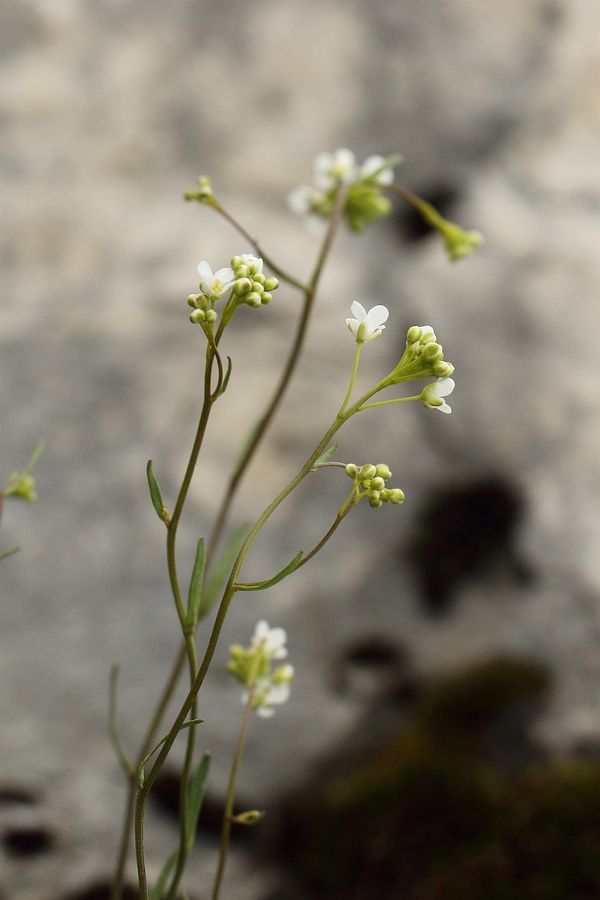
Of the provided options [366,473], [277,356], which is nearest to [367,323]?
[366,473]

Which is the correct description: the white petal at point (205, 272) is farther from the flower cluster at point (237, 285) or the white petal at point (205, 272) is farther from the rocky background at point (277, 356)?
the rocky background at point (277, 356)

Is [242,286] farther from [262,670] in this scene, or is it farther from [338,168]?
[338,168]

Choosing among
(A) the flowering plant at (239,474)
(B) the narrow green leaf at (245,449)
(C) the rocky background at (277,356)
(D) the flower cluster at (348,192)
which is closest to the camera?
(A) the flowering plant at (239,474)

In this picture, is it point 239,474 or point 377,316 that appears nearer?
point 377,316

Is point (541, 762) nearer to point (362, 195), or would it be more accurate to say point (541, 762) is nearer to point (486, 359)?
point (486, 359)

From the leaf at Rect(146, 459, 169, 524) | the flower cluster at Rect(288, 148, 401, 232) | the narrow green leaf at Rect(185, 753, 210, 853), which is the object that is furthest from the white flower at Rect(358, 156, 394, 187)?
the narrow green leaf at Rect(185, 753, 210, 853)

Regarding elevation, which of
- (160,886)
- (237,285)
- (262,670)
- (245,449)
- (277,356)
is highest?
A: (277,356)

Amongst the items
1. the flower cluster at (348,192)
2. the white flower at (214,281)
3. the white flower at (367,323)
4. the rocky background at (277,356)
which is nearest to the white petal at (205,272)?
the white flower at (214,281)
